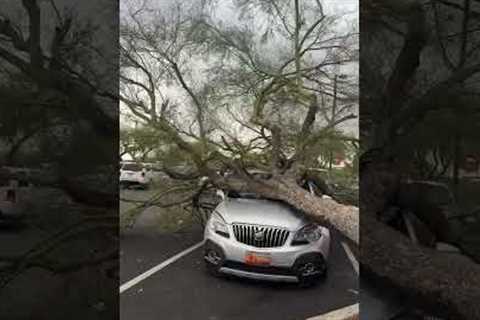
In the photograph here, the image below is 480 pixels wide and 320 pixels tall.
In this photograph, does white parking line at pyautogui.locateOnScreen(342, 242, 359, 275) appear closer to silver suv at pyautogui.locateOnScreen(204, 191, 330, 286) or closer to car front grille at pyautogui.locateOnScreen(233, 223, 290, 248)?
silver suv at pyautogui.locateOnScreen(204, 191, 330, 286)

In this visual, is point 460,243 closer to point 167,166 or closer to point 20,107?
point 167,166

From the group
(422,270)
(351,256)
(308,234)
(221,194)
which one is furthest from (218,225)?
(422,270)

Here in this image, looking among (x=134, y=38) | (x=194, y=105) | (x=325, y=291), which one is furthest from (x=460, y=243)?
(x=134, y=38)

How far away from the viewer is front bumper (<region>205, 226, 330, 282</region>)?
173 cm

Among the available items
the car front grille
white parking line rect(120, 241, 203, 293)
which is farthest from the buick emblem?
white parking line rect(120, 241, 203, 293)

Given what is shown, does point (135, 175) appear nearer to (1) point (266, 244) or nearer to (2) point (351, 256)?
(1) point (266, 244)

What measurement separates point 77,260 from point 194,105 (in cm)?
79

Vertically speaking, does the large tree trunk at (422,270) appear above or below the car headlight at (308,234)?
below

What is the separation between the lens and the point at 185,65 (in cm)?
177

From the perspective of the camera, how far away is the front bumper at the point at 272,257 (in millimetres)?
1729

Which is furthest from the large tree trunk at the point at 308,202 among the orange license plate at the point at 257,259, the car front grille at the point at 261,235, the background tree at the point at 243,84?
the orange license plate at the point at 257,259

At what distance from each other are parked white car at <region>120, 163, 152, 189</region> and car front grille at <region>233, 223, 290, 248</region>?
408mm

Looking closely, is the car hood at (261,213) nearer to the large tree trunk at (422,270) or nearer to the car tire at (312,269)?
the car tire at (312,269)

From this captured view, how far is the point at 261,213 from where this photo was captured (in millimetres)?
1759
